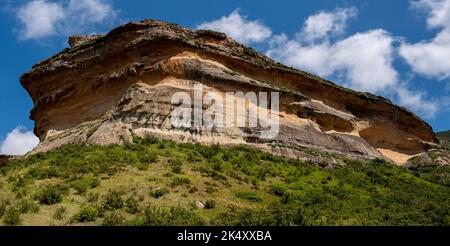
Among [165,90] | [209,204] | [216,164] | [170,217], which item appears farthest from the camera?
[165,90]

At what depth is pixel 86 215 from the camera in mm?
16391

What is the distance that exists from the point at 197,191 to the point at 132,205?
11.8ft

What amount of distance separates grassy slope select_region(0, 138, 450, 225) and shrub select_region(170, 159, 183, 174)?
1.8 inches

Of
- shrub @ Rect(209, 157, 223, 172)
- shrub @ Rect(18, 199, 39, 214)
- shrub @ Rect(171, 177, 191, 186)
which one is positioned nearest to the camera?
shrub @ Rect(18, 199, 39, 214)

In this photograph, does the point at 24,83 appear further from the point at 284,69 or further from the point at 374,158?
the point at 374,158

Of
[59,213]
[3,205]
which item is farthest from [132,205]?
[3,205]

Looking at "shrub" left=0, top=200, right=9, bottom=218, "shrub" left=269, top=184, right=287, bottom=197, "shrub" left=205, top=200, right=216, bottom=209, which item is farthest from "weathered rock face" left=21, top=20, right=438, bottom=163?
"shrub" left=0, top=200, right=9, bottom=218

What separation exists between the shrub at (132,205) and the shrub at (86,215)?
1135mm

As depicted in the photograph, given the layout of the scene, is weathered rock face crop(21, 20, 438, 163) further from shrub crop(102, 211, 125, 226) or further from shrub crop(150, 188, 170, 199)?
shrub crop(102, 211, 125, 226)

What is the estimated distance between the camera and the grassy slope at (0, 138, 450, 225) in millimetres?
17062

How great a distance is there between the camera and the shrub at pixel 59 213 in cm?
1627
